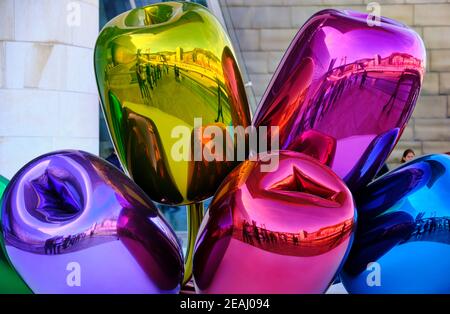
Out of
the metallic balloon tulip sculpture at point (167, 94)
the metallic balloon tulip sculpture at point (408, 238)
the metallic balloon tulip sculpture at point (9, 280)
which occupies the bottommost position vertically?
the metallic balloon tulip sculpture at point (9, 280)

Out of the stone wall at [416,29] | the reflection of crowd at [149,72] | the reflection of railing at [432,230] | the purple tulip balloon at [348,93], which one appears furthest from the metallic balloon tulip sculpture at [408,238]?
the stone wall at [416,29]

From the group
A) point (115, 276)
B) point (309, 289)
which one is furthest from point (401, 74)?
point (115, 276)

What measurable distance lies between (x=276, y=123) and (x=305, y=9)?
19.7 ft

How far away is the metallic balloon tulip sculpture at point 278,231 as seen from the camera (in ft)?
5.81

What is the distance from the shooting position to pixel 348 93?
6.64 feet

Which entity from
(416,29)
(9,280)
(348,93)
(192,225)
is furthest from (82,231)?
(416,29)

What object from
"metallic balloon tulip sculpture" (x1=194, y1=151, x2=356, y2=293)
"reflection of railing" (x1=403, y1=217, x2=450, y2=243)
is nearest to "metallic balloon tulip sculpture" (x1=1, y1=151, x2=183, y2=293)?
"metallic balloon tulip sculpture" (x1=194, y1=151, x2=356, y2=293)

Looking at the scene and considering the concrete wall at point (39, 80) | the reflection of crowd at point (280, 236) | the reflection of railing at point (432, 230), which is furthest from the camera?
the concrete wall at point (39, 80)

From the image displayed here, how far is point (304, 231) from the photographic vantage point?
1771mm

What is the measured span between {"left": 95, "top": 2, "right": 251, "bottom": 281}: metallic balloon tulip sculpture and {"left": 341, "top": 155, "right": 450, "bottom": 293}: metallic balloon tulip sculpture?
441 millimetres

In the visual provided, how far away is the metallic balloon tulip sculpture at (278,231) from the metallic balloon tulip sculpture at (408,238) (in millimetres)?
180

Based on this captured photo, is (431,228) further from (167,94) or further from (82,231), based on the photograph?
(82,231)

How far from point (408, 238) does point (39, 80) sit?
12.0 feet

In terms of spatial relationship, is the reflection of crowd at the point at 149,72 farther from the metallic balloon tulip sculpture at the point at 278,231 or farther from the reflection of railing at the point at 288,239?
the reflection of railing at the point at 288,239
